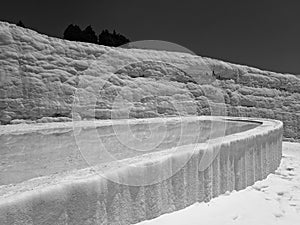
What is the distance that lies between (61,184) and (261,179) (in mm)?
2423

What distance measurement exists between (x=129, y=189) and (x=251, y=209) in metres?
1.08

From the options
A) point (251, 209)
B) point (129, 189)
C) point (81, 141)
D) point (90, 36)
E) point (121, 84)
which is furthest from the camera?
point (90, 36)

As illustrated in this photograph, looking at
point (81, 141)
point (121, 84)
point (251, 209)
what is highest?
point (121, 84)

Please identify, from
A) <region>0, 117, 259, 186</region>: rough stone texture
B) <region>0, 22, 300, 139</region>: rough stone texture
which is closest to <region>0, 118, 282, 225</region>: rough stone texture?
<region>0, 117, 259, 186</region>: rough stone texture

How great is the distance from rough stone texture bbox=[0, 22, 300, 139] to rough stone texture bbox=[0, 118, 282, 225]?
8.02 feet

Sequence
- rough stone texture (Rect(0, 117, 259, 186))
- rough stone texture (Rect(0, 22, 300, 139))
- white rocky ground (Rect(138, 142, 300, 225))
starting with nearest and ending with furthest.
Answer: white rocky ground (Rect(138, 142, 300, 225))
rough stone texture (Rect(0, 117, 259, 186))
rough stone texture (Rect(0, 22, 300, 139))

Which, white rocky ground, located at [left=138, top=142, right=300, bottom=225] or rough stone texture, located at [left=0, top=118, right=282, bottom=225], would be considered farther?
white rocky ground, located at [left=138, top=142, right=300, bottom=225]

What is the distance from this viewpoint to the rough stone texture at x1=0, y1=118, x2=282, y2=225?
4.62ft

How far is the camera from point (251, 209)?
2.38 metres

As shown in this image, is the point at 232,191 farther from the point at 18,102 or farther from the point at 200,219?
the point at 18,102

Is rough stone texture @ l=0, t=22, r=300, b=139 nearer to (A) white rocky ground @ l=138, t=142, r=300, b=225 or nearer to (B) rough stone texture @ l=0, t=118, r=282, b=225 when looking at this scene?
(B) rough stone texture @ l=0, t=118, r=282, b=225

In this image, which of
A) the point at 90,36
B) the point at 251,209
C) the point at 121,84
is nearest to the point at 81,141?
the point at 121,84

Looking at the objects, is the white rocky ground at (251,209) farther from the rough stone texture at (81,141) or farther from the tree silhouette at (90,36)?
the tree silhouette at (90,36)

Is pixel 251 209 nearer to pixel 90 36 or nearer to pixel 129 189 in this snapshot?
pixel 129 189
